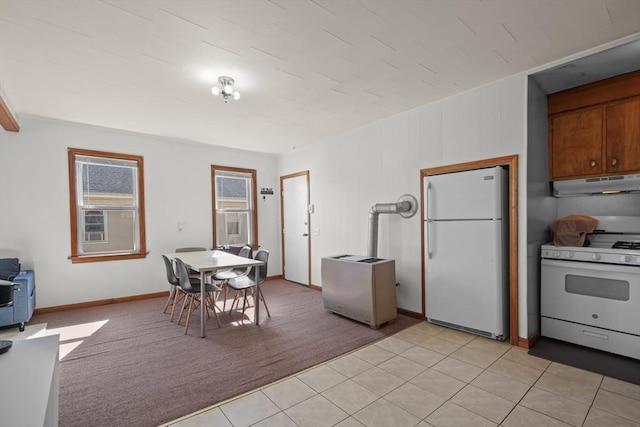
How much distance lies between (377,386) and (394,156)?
2.79 meters

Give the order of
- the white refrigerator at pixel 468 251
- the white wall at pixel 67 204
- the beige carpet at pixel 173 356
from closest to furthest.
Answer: the beige carpet at pixel 173 356 < the white refrigerator at pixel 468 251 < the white wall at pixel 67 204

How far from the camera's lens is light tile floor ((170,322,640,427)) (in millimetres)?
1990

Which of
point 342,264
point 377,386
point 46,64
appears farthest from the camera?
point 342,264

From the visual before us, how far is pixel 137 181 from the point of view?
4.92 meters

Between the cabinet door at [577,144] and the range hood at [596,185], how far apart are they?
0.26 ft

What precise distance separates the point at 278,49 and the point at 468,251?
106 inches

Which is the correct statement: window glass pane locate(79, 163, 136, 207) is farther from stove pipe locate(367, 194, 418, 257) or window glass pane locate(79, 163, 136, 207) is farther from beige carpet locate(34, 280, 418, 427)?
stove pipe locate(367, 194, 418, 257)

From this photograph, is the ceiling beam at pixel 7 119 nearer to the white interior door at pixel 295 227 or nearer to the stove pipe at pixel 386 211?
the white interior door at pixel 295 227

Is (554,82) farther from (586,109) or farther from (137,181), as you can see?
(137,181)

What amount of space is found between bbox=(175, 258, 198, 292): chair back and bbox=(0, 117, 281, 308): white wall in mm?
1813

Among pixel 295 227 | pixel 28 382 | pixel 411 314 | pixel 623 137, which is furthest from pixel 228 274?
pixel 623 137

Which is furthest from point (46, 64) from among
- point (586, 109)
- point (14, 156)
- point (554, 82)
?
point (586, 109)

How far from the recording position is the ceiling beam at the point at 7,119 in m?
3.21

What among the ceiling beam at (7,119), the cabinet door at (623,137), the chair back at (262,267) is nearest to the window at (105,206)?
the ceiling beam at (7,119)
